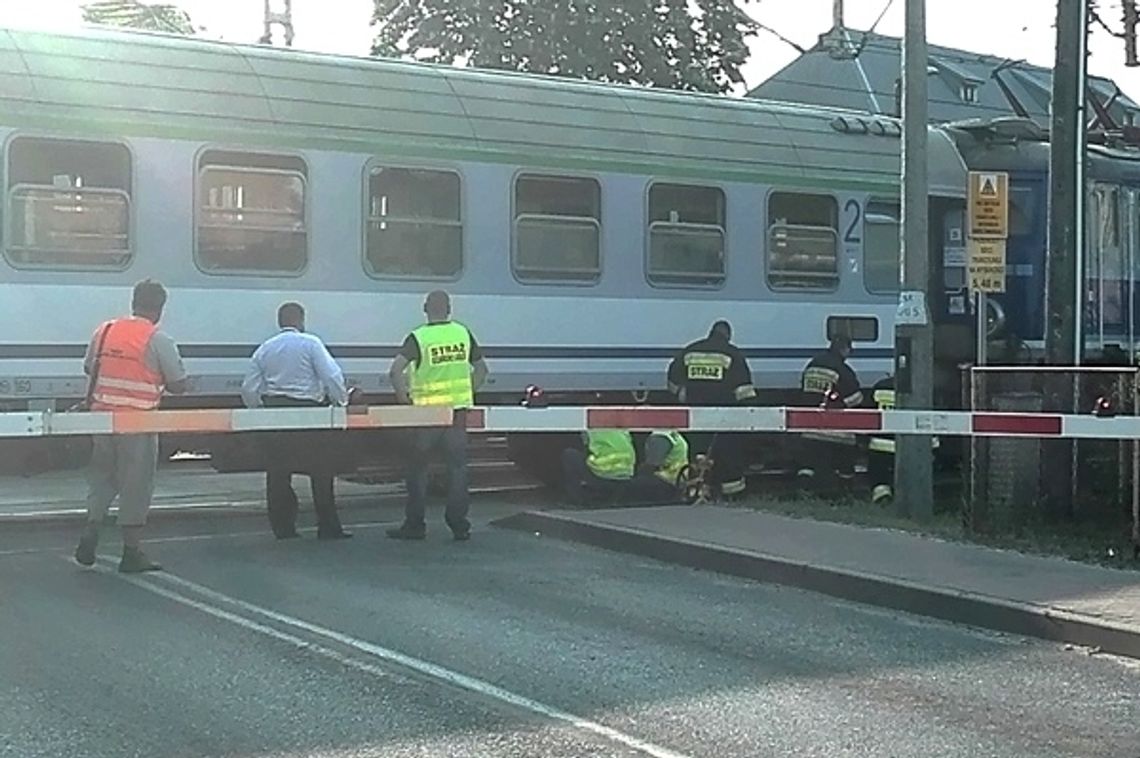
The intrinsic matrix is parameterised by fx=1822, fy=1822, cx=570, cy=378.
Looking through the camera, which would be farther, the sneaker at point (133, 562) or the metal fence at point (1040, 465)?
the metal fence at point (1040, 465)

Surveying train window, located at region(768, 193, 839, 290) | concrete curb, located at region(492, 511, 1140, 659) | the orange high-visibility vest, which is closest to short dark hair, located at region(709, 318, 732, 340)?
train window, located at region(768, 193, 839, 290)

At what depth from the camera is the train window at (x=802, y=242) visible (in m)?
17.9

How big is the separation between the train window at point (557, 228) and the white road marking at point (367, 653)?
5.64 meters

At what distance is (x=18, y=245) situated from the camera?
1346 cm

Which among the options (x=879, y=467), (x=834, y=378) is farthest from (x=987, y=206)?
(x=879, y=467)

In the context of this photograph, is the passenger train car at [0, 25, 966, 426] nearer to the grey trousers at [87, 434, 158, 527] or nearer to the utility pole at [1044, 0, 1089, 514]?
the grey trousers at [87, 434, 158, 527]

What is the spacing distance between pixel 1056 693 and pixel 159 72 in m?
9.00

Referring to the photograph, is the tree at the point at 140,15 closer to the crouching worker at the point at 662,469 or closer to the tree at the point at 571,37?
the tree at the point at 571,37

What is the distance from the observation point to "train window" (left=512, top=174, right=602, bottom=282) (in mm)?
16062

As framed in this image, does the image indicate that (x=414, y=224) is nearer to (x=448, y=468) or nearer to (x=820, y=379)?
(x=448, y=468)

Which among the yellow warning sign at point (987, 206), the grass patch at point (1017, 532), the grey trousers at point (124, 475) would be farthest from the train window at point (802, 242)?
the grey trousers at point (124, 475)

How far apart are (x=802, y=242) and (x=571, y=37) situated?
21.2 metres

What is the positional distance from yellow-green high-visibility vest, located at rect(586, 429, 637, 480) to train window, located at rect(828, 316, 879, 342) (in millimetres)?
3405

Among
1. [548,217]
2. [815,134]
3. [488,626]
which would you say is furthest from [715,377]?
[488,626]
